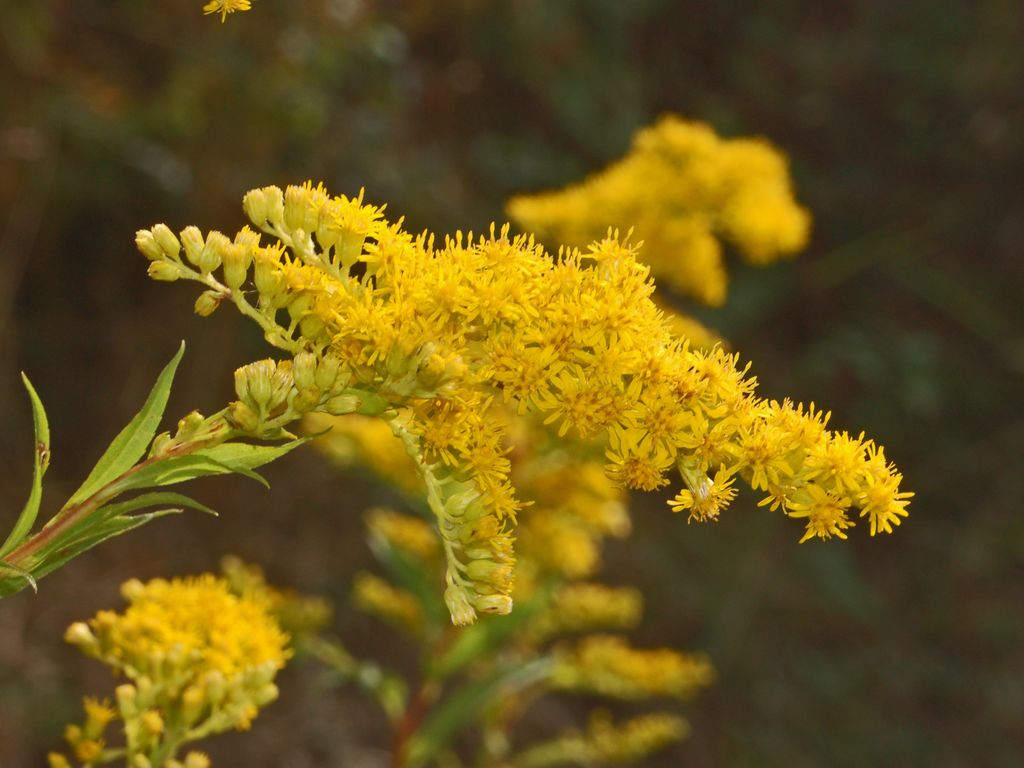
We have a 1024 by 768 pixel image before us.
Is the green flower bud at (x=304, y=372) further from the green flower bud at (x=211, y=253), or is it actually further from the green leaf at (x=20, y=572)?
the green leaf at (x=20, y=572)

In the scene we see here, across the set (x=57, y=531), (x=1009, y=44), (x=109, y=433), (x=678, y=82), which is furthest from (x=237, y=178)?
(x=1009, y=44)

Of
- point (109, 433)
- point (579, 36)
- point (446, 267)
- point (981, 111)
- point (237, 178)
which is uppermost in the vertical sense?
point (981, 111)

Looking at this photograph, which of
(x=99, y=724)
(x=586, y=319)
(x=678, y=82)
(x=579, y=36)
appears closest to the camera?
(x=586, y=319)

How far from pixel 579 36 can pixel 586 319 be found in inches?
177

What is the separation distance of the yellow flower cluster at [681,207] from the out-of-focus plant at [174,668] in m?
1.44

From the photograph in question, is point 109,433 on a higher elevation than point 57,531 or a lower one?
higher

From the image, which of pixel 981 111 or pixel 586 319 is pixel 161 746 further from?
pixel 981 111

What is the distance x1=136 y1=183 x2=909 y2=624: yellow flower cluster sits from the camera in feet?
4.81

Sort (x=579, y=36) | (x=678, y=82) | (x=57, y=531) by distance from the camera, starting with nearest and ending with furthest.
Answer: (x=57, y=531) → (x=579, y=36) → (x=678, y=82)

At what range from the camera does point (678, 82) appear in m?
6.09

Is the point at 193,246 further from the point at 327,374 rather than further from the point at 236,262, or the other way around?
the point at 327,374

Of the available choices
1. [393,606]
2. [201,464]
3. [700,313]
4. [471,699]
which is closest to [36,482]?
[201,464]

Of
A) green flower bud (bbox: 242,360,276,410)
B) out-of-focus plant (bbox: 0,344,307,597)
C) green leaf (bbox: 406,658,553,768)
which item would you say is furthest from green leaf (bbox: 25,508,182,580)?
green leaf (bbox: 406,658,553,768)

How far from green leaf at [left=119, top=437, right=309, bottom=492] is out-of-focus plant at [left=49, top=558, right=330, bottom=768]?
1.75 feet
